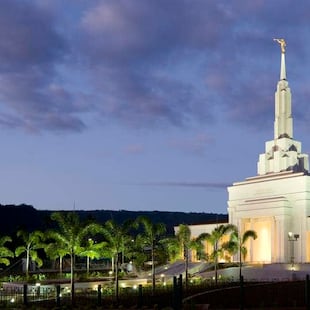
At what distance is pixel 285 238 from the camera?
186 feet

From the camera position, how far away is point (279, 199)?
5741cm

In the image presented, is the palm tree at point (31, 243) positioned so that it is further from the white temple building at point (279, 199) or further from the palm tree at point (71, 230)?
the white temple building at point (279, 199)

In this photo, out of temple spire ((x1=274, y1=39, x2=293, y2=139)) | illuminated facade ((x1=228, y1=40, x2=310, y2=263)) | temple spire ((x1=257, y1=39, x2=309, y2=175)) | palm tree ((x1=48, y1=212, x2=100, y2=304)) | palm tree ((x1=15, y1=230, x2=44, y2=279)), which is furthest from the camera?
temple spire ((x1=274, y1=39, x2=293, y2=139))

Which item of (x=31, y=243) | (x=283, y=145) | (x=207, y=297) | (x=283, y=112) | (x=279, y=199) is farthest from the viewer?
(x=283, y=112)

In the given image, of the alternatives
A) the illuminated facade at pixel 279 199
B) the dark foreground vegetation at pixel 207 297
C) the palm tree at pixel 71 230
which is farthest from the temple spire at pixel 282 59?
the palm tree at pixel 71 230

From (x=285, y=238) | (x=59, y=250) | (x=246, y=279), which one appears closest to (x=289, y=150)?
(x=285, y=238)

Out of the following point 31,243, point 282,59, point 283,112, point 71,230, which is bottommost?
point 31,243

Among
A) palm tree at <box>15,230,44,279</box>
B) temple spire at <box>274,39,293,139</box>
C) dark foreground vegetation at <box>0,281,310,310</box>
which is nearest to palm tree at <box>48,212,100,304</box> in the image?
dark foreground vegetation at <box>0,281,310,310</box>

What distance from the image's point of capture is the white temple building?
56.7 m

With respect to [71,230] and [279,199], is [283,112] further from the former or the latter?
[71,230]

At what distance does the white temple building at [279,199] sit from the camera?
56.7m

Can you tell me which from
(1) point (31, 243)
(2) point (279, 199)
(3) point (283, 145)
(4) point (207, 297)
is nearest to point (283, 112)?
(3) point (283, 145)

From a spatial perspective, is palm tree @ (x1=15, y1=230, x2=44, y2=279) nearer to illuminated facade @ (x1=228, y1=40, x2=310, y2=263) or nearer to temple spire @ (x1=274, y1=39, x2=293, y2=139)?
illuminated facade @ (x1=228, y1=40, x2=310, y2=263)

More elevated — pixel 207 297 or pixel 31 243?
pixel 31 243
